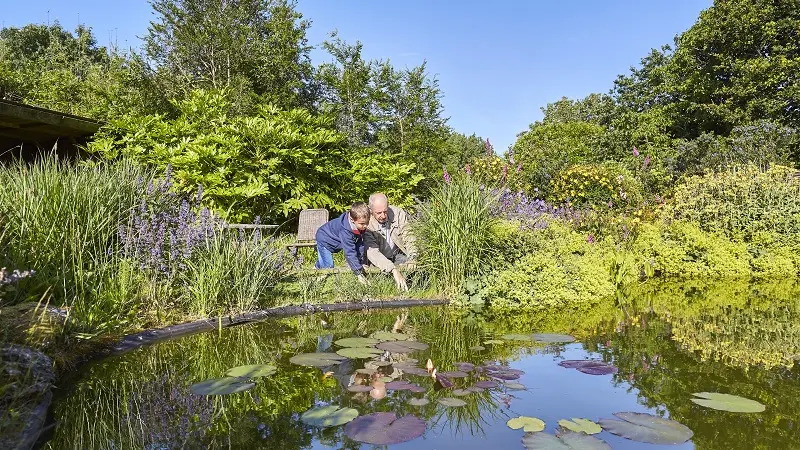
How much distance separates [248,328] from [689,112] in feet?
62.8

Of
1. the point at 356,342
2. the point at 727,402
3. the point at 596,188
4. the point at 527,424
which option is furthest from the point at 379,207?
the point at 596,188

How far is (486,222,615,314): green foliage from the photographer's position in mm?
4871

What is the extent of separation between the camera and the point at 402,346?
3.27 m

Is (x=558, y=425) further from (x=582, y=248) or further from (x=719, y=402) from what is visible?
(x=582, y=248)

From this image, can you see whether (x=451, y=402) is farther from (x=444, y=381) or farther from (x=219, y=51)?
Result: (x=219, y=51)

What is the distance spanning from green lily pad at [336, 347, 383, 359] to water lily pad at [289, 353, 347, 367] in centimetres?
4

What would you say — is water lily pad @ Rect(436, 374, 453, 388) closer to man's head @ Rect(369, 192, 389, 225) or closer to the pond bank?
the pond bank

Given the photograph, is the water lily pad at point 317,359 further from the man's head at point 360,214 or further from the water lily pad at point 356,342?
the man's head at point 360,214

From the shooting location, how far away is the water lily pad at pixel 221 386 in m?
2.50

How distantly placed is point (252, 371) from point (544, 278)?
3.12 meters

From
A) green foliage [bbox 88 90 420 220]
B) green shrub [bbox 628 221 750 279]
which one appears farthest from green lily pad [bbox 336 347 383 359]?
green shrub [bbox 628 221 750 279]

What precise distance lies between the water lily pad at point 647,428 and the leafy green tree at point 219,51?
9781 millimetres

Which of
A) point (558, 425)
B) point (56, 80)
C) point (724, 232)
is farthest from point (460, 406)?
point (56, 80)

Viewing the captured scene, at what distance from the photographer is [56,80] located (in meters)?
14.2
